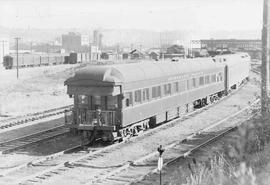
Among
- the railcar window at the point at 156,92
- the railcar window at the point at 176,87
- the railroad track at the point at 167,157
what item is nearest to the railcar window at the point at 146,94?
the railcar window at the point at 156,92

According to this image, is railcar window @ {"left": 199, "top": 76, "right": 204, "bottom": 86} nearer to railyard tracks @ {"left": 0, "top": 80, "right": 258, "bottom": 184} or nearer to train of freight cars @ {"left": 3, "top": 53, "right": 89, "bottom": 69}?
railyard tracks @ {"left": 0, "top": 80, "right": 258, "bottom": 184}

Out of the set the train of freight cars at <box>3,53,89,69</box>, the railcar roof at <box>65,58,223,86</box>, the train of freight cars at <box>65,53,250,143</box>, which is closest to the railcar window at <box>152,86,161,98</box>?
the train of freight cars at <box>65,53,250,143</box>

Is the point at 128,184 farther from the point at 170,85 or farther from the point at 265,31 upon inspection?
the point at 170,85

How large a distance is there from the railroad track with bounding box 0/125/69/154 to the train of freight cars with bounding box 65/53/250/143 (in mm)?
1425

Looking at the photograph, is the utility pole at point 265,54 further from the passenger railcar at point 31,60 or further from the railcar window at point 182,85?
the passenger railcar at point 31,60

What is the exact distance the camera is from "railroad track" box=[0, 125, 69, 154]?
19237 mm

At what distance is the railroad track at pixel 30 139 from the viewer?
19.2 m

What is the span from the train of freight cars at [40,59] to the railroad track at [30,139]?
49401 millimetres

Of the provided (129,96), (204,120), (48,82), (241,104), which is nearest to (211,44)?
(48,82)

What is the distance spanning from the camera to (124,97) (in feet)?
62.7

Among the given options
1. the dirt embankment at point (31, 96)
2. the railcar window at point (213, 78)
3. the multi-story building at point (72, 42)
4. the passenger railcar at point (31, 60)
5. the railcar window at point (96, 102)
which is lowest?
the dirt embankment at point (31, 96)

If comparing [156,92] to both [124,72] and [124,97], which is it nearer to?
[124,72]

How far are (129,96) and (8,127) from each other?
333 inches

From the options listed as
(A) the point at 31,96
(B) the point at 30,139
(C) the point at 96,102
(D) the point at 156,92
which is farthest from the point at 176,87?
(A) the point at 31,96
